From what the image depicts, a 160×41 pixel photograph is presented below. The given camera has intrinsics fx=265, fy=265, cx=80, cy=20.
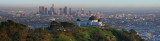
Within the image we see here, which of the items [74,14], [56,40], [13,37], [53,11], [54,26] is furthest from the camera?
[74,14]

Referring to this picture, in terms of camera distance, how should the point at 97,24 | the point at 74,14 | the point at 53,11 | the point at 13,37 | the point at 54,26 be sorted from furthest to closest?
the point at 74,14 < the point at 53,11 < the point at 97,24 < the point at 54,26 < the point at 13,37

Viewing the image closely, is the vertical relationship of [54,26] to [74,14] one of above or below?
above

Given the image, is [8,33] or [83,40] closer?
[8,33]

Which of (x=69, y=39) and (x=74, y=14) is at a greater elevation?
(x=69, y=39)

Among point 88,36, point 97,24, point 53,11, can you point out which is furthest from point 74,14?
point 88,36

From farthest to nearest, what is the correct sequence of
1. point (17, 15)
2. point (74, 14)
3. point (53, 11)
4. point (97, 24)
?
1. point (74, 14)
2. point (53, 11)
3. point (17, 15)
4. point (97, 24)

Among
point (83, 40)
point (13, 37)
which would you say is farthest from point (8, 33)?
point (83, 40)

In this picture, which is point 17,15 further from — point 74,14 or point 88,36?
point 74,14

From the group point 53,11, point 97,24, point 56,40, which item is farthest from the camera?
point 53,11

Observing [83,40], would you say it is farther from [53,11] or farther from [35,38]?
[53,11]
